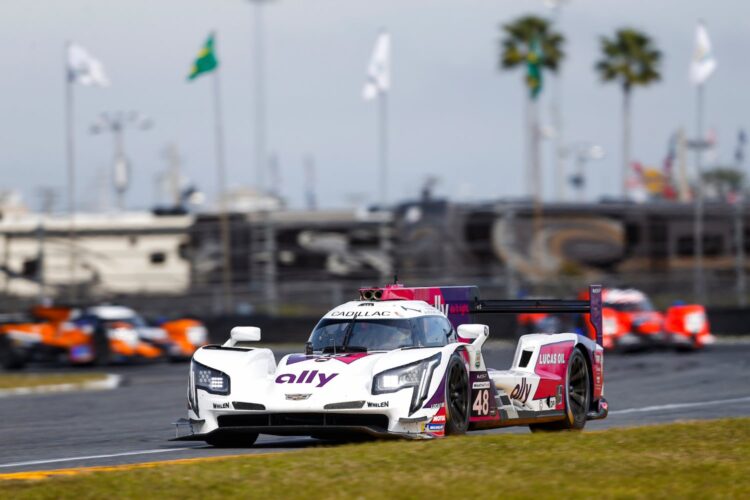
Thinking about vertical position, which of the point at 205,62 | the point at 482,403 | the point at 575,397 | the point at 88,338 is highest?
the point at 205,62

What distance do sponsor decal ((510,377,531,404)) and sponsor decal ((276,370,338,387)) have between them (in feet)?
6.76

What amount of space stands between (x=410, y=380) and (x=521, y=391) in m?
1.76

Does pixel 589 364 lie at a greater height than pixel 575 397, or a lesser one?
greater

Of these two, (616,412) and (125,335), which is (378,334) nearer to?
(616,412)

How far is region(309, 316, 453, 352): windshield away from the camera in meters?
11.7

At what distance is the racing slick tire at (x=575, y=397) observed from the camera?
508 inches

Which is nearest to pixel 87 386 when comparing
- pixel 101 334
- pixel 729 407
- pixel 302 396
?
pixel 101 334

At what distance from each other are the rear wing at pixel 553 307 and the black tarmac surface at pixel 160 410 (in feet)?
2.00

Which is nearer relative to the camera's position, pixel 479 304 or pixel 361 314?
pixel 361 314

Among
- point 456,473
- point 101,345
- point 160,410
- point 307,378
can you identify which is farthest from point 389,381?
point 101,345

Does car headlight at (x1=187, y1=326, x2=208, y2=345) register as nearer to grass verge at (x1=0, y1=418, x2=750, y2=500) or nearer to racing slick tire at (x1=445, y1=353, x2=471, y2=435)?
racing slick tire at (x1=445, y1=353, x2=471, y2=435)

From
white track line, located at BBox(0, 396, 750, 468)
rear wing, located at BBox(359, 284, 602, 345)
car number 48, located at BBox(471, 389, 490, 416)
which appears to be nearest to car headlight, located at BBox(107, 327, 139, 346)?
white track line, located at BBox(0, 396, 750, 468)

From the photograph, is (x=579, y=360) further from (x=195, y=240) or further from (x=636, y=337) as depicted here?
(x=195, y=240)

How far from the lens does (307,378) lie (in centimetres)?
1091
